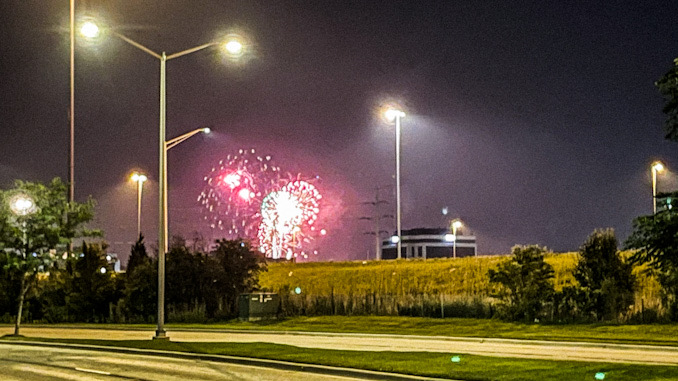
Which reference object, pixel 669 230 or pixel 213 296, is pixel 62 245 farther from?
pixel 669 230

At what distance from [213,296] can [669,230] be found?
32775 millimetres

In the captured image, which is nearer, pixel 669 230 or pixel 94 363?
pixel 669 230

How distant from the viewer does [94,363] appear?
21.6m

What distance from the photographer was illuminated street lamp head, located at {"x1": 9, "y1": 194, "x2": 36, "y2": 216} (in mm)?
31906

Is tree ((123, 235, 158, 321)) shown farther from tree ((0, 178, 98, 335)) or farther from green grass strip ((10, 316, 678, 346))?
tree ((0, 178, 98, 335))

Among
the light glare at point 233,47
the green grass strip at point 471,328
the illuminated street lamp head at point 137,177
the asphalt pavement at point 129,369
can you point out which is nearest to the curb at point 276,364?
the asphalt pavement at point 129,369

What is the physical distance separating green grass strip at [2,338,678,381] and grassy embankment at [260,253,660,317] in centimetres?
1410

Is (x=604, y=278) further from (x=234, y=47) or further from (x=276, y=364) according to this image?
(x=276, y=364)

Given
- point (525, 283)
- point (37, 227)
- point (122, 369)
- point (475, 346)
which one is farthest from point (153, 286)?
point (122, 369)

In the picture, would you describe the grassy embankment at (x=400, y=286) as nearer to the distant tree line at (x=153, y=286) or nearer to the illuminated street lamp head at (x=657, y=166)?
the distant tree line at (x=153, y=286)

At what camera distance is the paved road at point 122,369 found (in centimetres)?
1786

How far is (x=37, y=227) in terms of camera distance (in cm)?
3231

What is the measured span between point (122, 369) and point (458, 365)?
7246 mm

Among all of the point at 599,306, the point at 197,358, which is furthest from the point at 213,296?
the point at 197,358
